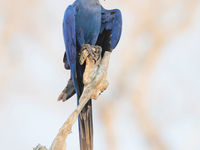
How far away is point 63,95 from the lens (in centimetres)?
351

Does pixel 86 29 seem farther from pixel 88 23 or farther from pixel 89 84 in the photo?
pixel 89 84

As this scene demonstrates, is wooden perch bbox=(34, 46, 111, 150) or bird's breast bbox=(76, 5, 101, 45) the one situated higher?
bird's breast bbox=(76, 5, 101, 45)

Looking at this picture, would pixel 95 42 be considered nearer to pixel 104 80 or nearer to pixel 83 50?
pixel 83 50

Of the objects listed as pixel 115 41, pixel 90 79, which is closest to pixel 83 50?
pixel 115 41

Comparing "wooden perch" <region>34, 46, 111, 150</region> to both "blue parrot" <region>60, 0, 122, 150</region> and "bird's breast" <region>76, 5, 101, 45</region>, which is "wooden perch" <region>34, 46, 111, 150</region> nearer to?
"blue parrot" <region>60, 0, 122, 150</region>

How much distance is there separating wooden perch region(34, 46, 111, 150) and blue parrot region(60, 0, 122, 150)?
0.19 metres

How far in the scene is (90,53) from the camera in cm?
359

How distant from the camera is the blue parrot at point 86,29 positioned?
12.7 feet

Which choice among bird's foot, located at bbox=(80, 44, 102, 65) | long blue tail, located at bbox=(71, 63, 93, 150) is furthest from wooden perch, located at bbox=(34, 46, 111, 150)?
long blue tail, located at bbox=(71, 63, 93, 150)

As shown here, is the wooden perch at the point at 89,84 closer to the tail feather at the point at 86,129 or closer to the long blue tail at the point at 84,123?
the long blue tail at the point at 84,123

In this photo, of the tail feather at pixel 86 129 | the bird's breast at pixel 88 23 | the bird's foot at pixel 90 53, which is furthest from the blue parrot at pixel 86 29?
the tail feather at pixel 86 129

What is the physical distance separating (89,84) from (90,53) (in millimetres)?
615

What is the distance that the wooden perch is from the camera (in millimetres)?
2378

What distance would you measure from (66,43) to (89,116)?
0.81 meters
